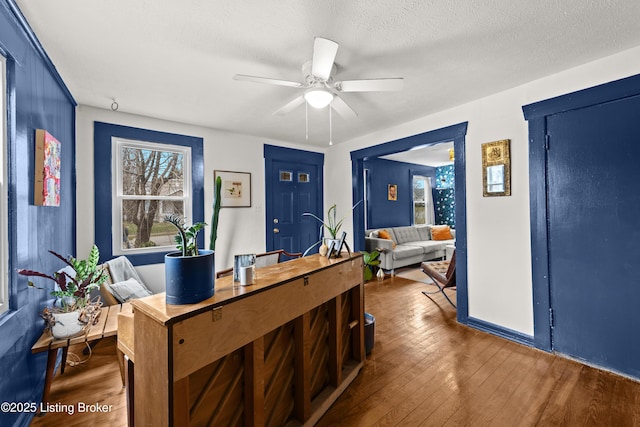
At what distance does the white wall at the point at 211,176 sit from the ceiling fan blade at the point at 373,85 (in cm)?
248

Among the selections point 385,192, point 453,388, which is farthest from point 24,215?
point 385,192

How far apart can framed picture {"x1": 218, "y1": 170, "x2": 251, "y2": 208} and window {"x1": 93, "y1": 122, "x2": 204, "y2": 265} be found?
22 cm

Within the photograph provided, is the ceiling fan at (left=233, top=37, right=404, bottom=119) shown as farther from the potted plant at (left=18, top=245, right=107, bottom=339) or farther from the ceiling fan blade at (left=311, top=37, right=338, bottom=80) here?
the potted plant at (left=18, top=245, right=107, bottom=339)

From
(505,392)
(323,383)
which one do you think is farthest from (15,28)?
(505,392)

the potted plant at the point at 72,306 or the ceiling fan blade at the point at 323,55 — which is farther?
the potted plant at the point at 72,306

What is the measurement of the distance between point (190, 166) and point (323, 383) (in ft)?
10.2

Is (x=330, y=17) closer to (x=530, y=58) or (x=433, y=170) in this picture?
(x=530, y=58)

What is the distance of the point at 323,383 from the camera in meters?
1.84

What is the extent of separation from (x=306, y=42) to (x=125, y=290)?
2701 millimetres

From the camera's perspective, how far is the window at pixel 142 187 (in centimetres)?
308

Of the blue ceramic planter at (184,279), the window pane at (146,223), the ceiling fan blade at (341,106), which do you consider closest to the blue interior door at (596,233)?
the ceiling fan blade at (341,106)

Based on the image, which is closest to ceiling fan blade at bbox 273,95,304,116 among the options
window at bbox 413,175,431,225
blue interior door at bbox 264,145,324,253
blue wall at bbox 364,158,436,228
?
blue interior door at bbox 264,145,324,253

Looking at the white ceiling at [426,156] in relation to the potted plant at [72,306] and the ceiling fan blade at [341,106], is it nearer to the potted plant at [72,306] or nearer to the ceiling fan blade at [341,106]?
the ceiling fan blade at [341,106]

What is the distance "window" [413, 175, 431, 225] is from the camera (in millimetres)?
7035
